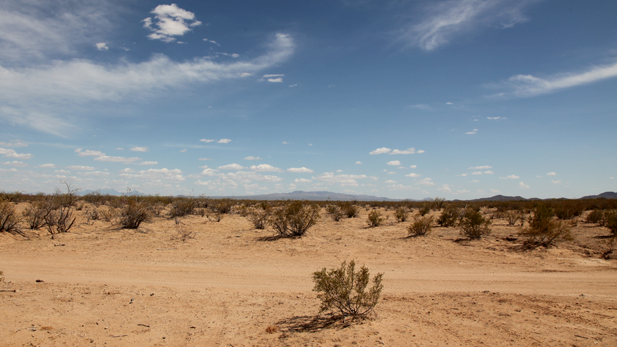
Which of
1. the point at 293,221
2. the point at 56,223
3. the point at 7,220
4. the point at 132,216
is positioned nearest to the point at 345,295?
the point at 293,221

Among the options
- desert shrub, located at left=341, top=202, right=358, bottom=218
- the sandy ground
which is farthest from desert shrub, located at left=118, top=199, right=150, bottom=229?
desert shrub, located at left=341, top=202, right=358, bottom=218

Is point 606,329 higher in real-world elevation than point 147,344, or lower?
higher

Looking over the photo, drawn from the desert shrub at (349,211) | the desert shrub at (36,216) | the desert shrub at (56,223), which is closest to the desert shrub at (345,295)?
the desert shrub at (56,223)

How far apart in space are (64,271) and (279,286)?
729 cm

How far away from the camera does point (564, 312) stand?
6.74 metres

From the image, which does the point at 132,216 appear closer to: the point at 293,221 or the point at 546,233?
the point at 293,221

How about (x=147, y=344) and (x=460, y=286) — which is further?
(x=460, y=286)

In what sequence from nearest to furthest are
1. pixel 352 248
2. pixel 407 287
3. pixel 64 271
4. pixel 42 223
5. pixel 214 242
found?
pixel 407 287 < pixel 64 271 < pixel 352 248 < pixel 214 242 < pixel 42 223

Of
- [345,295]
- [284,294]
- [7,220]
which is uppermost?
[7,220]

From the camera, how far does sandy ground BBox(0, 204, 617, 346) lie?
578cm

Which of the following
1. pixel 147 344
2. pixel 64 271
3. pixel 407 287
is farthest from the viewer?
pixel 64 271

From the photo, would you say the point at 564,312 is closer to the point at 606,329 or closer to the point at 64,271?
the point at 606,329

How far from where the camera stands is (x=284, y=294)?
8586mm

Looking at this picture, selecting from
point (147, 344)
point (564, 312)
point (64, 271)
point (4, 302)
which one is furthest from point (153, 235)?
point (564, 312)
